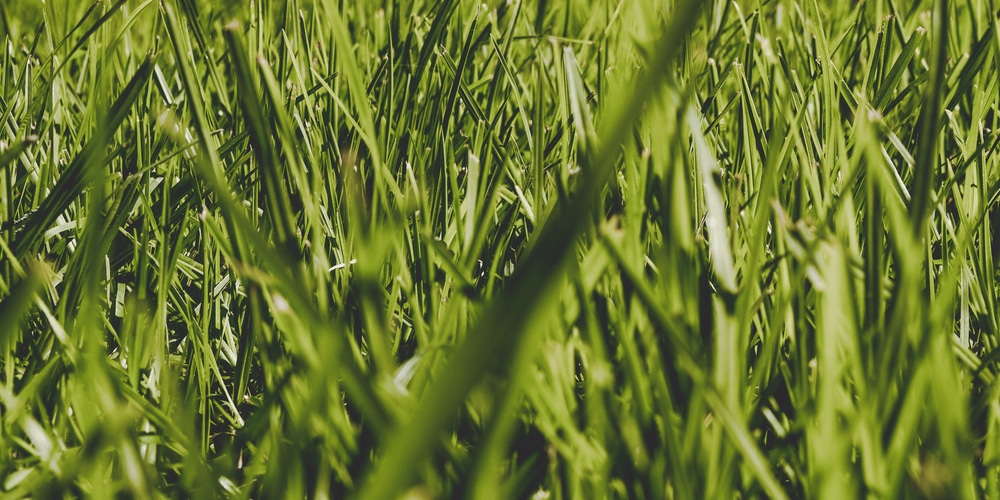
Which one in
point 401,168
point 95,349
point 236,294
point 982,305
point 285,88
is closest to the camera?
point 95,349

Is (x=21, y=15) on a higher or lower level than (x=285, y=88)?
higher

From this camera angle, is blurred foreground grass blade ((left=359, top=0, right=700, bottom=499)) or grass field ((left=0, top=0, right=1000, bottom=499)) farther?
grass field ((left=0, top=0, right=1000, bottom=499))

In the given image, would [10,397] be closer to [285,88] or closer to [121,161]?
[121,161]

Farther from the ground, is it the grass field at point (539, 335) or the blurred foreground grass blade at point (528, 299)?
the blurred foreground grass blade at point (528, 299)

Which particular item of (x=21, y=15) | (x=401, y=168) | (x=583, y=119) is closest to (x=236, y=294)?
(x=401, y=168)

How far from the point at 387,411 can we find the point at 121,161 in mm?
649

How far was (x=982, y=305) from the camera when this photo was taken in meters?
0.54

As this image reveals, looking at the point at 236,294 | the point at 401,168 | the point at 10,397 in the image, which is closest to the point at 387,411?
the point at 10,397

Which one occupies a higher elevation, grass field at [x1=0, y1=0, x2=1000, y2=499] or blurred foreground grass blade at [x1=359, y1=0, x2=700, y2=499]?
blurred foreground grass blade at [x1=359, y1=0, x2=700, y2=499]

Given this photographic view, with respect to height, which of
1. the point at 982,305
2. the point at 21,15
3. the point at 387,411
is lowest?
the point at 982,305

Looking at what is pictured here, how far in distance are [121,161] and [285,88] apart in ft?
0.73

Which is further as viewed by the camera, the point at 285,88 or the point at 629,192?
the point at 285,88

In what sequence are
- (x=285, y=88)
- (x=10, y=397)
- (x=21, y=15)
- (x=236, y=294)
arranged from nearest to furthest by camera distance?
1. (x=10, y=397)
2. (x=236, y=294)
3. (x=285, y=88)
4. (x=21, y=15)

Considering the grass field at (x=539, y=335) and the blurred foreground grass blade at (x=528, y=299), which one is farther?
the grass field at (x=539, y=335)
